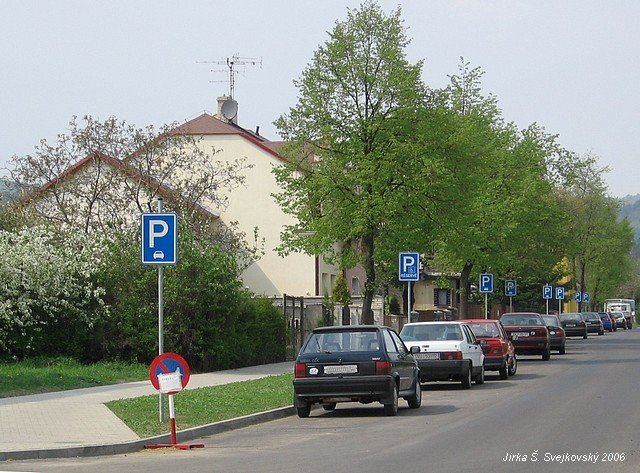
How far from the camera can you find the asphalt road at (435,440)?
1265cm

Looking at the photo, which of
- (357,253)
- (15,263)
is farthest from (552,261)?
(15,263)

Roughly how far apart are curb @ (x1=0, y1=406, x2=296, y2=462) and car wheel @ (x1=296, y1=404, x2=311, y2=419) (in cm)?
74

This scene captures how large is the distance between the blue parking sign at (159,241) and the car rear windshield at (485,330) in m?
14.5

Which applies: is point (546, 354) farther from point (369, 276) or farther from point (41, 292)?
point (41, 292)

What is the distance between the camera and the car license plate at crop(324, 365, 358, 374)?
19.2m

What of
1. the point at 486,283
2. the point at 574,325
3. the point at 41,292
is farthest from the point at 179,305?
the point at 574,325

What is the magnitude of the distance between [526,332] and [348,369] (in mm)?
21154

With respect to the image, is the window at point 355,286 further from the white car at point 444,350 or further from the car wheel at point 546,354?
the white car at point 444,350

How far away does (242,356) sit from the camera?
3262 cm

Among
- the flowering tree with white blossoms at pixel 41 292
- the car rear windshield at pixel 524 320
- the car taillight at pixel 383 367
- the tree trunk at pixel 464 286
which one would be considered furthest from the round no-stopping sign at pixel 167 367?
the tree trunk at pixel 464 286

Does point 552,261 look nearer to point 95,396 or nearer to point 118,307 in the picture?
point 118,307

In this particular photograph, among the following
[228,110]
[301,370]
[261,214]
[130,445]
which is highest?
[228,110]

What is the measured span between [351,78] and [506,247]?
68.1 ft

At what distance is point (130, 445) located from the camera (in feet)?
49.1
